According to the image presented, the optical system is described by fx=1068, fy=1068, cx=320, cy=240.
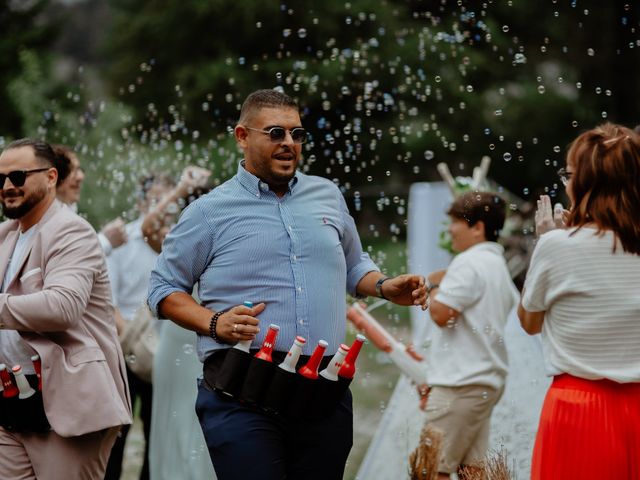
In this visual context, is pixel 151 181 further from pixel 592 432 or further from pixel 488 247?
pixel 592 432

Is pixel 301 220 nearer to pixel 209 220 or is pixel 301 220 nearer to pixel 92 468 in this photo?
pixel 209 220

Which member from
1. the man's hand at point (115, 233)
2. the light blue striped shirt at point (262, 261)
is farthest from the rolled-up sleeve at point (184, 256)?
the man's hand at point (115, 233)

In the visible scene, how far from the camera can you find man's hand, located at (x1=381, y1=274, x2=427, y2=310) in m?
4.07

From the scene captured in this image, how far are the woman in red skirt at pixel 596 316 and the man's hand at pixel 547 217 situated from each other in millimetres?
406

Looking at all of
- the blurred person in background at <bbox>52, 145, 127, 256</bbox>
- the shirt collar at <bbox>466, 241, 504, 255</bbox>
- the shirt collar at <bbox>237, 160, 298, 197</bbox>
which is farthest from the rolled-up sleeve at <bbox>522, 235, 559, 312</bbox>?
the blurred person in background at <bbox>52, 145, 127, 256</bbox>

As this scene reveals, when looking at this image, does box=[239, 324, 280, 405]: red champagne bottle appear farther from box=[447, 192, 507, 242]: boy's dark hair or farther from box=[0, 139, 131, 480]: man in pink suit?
box=[447, 192, 507, 242]: boy's dark hair

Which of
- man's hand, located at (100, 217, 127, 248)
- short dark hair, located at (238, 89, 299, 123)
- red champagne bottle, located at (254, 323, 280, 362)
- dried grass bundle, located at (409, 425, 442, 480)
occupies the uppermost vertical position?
short dark hair, located at (238, 89, 299, 123)

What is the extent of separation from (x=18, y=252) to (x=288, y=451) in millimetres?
1435

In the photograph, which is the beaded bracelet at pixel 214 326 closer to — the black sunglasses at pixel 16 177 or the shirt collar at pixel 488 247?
the black sunglasses at pixel 16 177

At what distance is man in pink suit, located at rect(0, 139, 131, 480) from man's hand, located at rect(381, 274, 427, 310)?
46.7 inches

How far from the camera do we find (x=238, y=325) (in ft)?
12.6

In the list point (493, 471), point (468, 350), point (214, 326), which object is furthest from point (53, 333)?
point (468, 350)

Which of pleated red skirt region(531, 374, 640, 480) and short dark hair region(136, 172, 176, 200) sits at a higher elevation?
short dark hair region(136, 172, 176, 200)

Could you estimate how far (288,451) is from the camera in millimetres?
4051
